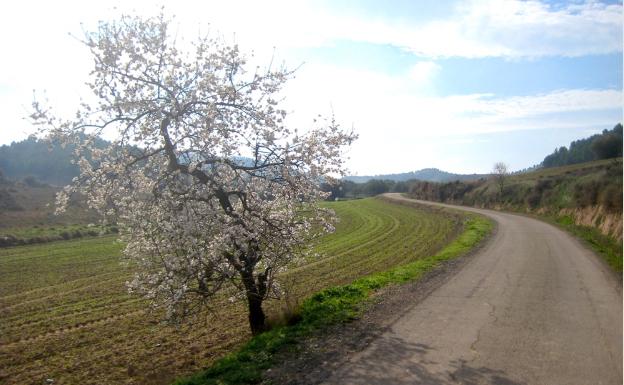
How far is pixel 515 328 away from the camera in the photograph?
9.52m

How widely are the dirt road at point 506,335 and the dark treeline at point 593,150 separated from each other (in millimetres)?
79975

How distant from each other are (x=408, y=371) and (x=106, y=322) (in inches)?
452

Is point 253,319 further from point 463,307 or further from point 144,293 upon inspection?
point 463,307

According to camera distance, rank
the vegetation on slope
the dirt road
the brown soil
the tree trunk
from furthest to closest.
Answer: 1. the vegetation on slope
2. the tree trunk
3. the brown soil
4. the dirt road

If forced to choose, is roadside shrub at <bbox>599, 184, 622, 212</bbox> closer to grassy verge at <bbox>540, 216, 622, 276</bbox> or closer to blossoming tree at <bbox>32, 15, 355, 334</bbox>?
grassy verge at <bbox>540, 216, 622, 276</bbox>

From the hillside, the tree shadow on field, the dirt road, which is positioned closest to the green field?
the dirt road

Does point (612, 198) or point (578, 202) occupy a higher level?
point (612, 198)

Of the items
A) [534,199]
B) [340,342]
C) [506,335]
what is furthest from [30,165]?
[506,335]

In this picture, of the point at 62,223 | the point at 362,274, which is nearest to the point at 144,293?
the point at 362,274

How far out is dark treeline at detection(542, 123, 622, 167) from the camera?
81688 millimetres

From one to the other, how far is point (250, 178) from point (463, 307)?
6.45 meters

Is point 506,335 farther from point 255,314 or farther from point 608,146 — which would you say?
point 608,146

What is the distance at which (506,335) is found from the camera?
9086mm

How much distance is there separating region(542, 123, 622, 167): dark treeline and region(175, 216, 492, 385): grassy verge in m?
81.6
